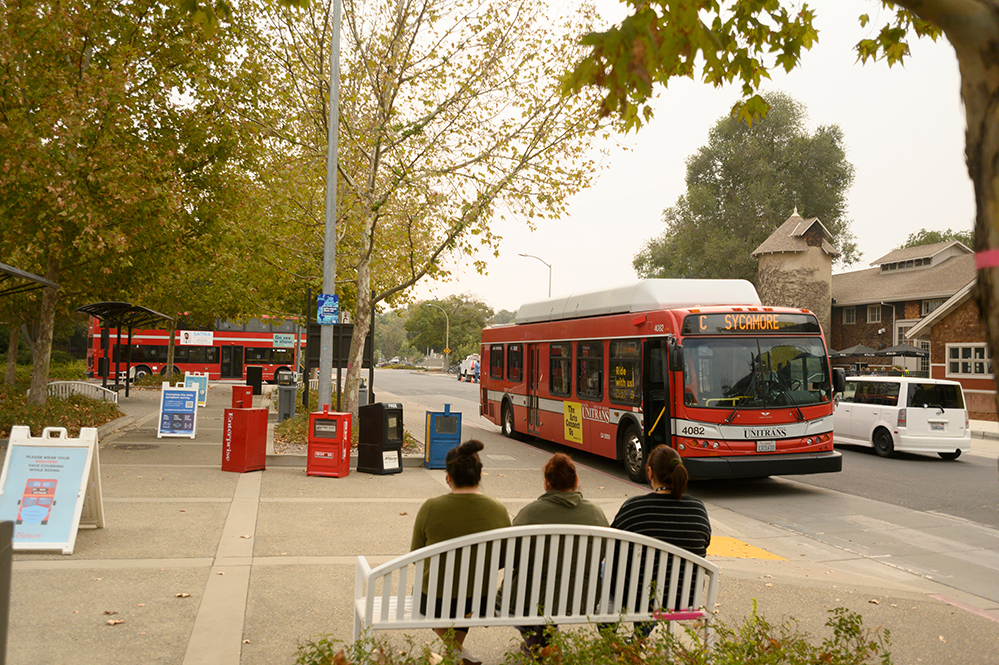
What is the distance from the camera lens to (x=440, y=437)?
1302cm

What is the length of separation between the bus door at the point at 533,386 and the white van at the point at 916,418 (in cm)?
628

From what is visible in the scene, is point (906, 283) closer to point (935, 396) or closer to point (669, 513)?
point (935, 396)

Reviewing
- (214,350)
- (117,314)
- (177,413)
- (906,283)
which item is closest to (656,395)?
(177,413)

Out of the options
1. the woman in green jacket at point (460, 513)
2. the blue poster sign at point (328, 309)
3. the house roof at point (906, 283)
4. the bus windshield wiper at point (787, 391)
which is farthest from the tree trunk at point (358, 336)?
the house roof at point (906, 283)

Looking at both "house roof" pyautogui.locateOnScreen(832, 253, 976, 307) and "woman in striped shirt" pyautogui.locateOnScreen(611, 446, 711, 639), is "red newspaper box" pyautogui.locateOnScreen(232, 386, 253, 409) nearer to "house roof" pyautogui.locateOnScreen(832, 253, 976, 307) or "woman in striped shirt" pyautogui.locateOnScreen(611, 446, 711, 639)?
"woman in striped shirt" pyautogui.locateOnScreen(611, 446, 711, 639)

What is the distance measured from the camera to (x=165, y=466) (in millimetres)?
12055

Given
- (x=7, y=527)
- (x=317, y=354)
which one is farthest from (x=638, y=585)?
(x=317, y=354)

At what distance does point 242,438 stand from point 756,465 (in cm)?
734

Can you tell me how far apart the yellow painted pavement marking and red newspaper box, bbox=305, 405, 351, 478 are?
218 inches

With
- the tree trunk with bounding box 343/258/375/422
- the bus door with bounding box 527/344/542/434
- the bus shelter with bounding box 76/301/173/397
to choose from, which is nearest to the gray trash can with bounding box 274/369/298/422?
the tree trunk with bounding box 343/258/375/422

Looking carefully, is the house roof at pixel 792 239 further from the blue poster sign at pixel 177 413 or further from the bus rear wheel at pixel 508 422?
the blue poster sign at pixel 177 413

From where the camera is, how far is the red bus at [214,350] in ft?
135

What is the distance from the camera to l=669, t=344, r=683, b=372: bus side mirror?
36.3 feet

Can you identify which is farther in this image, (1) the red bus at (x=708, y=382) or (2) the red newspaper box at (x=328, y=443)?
(2) the red newspaper box at (x=328, y=443)
